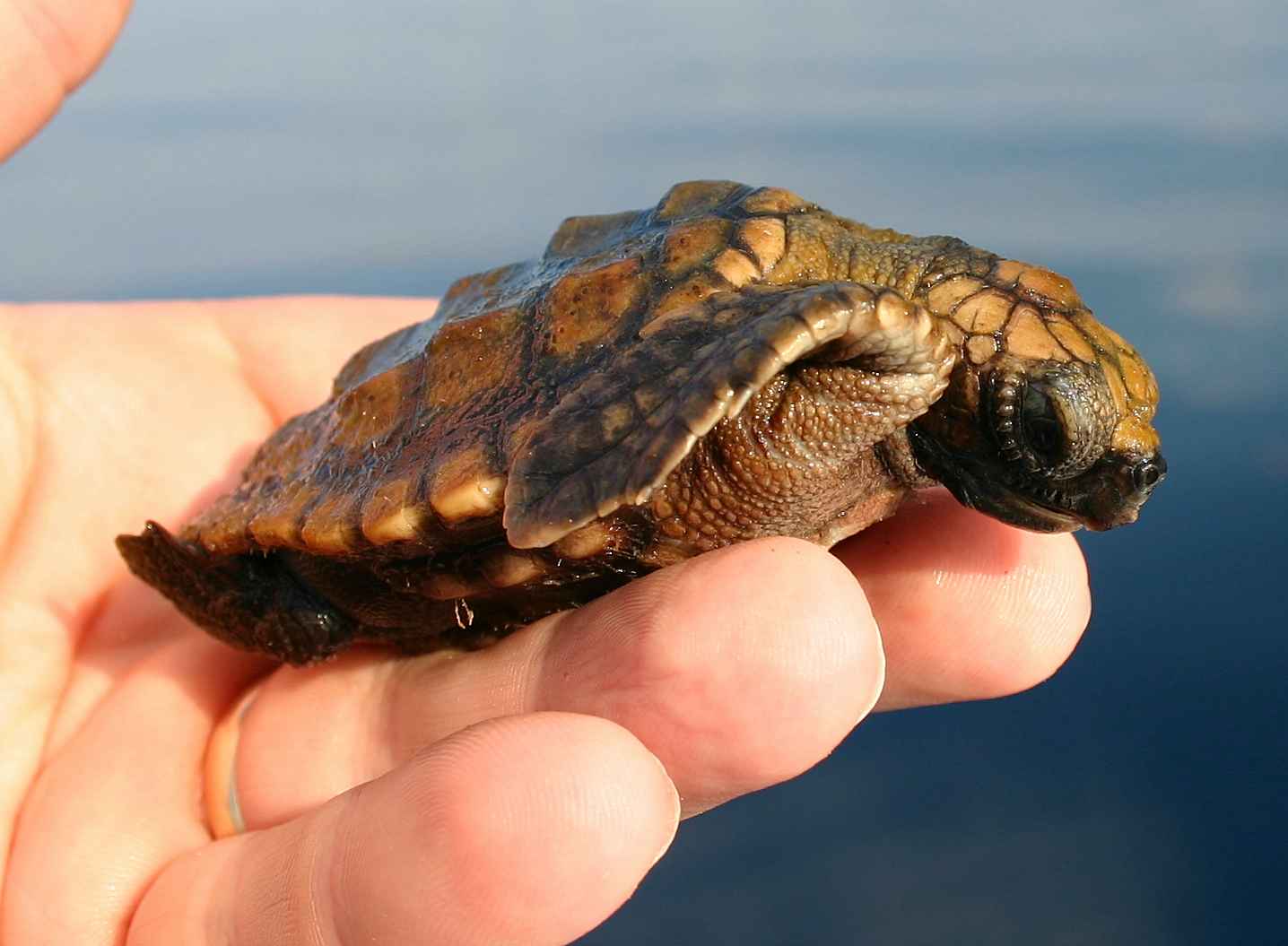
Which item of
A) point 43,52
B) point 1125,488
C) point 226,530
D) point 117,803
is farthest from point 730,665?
point 43,52

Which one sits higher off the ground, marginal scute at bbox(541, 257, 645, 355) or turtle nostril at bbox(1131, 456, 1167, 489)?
marginal scute at bbox(541, 257, 645, 355)

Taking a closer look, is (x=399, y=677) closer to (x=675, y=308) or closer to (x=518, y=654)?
(x=518, y=654)

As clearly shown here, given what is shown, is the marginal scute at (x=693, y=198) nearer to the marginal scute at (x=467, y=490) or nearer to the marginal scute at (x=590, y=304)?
the marginal scute at (x=590, y=304)

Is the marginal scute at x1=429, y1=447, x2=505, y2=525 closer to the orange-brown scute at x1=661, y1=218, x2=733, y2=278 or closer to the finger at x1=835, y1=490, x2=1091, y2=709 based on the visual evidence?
the orange-brown scute at x1=661, y1=218, x2=733, y2=278

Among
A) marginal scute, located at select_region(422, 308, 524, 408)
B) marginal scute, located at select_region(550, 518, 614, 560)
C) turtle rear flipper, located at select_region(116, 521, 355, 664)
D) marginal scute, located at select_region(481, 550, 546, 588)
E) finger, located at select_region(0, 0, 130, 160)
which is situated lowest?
turtle rear flipper, located at select_region(116, 521, 355, 664)

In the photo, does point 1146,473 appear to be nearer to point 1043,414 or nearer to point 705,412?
point 1043,414

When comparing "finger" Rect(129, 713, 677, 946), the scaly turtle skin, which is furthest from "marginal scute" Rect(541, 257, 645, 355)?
"finger" Rect(129, 713, 677, 946)

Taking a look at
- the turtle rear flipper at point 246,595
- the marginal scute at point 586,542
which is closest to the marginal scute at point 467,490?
the marginal scute at point 586,542
